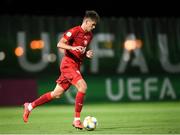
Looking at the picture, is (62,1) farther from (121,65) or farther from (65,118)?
(65,118)

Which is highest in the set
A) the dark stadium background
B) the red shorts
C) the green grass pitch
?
the dark stadium background

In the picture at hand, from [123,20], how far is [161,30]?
4.28ft

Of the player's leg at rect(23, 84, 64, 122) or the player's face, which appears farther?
the player's leg at rect(23, 84, 64, 122)

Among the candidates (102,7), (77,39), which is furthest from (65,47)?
(102,7)

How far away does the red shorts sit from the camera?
36.4ft

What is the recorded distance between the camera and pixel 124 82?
20188 mm

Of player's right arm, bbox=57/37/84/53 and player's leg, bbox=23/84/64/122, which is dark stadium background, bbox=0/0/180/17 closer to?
player's leg, bbox=23/84/64/122

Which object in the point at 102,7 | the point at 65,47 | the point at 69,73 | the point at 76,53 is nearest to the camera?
the point at 65,47

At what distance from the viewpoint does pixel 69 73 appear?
11180mm

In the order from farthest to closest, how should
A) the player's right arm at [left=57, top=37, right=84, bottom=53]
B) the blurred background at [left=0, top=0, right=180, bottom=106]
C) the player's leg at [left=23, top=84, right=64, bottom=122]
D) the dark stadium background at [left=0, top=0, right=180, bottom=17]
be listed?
1. the dark stadium background at [left=0, top=0, right=180, bottom=17]
2. the blurred background at [left=0, top=0, right=180, bottom=106]
3. the player's leg at [left=23, top=84, right=64, bottom=122]
4. the player's right arm at [left=57, top=37, right=84, bottom=53]

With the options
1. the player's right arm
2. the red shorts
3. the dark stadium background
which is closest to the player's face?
the player's right arm

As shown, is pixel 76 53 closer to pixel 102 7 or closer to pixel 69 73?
pixel 69 73

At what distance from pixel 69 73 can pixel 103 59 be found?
8.89m

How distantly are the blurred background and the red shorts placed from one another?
8028 mm
